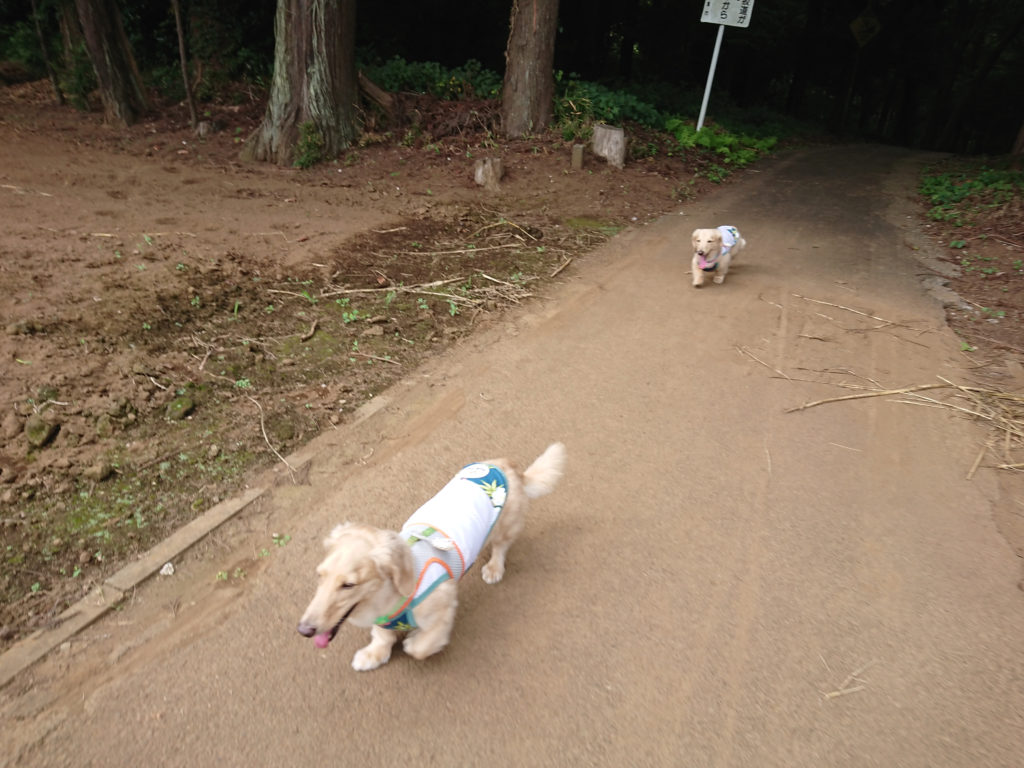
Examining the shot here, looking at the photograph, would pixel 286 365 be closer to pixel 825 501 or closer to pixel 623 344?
pixel 623 344

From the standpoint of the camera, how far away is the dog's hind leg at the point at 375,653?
9.57 feet

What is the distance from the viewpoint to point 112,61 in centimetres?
1350

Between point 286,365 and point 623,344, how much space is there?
3.47 m

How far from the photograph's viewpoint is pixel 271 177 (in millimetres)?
Answer: 11156

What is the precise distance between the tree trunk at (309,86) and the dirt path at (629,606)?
8.69 m

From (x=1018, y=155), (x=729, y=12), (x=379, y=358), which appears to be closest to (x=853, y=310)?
(x=379, y=358)

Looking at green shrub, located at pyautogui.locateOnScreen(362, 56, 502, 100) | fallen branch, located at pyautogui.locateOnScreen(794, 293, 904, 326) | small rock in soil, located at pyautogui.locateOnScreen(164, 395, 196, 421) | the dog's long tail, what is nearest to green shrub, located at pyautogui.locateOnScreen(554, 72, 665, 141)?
green shrub, located at pyautogui.locateOnScreen(362, 56, 502, 100)

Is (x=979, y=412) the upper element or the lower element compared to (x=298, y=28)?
lower

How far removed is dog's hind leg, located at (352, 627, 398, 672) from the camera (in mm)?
2916

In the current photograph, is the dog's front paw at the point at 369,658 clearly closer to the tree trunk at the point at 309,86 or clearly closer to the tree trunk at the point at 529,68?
the tree trunk at the point at 309,86

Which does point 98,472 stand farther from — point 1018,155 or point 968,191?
point 1018,155

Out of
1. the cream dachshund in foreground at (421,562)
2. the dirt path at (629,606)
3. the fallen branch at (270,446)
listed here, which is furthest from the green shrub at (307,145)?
the cream dachshund in foreground at (421,562)

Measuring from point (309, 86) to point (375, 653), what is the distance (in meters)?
11.9

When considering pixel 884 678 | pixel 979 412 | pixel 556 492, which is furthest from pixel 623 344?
pixel 884 678
